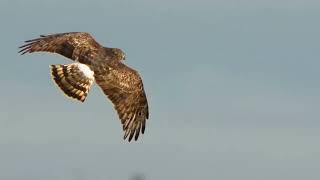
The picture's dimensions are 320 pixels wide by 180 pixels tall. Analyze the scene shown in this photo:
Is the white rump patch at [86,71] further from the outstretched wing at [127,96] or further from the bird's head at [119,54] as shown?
the bird's head at [119,54]

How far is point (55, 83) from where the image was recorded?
4159 centimetres

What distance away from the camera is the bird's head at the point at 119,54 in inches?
1631

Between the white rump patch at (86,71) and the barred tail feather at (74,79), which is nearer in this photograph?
the white rump patch at (86,71)

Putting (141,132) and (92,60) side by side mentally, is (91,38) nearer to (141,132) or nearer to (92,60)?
(92,60)

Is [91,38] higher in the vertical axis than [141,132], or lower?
higher

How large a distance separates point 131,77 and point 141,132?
203cm

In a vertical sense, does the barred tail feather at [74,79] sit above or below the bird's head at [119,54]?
below

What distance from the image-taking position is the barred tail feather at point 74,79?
41.4m

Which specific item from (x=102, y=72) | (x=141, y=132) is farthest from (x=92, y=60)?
(x=141, y=132)

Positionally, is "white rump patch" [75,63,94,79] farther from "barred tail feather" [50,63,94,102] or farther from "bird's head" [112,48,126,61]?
"bird's head" [112,48,126,61]

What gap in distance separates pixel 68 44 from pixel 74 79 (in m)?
1.30

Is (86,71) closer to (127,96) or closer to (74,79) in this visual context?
(74,79)

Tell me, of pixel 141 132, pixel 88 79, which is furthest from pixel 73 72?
pixel 141 132

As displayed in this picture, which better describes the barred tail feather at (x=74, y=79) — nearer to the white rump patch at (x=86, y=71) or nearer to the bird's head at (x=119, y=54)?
the white rump patch at (x=86, y=71)
